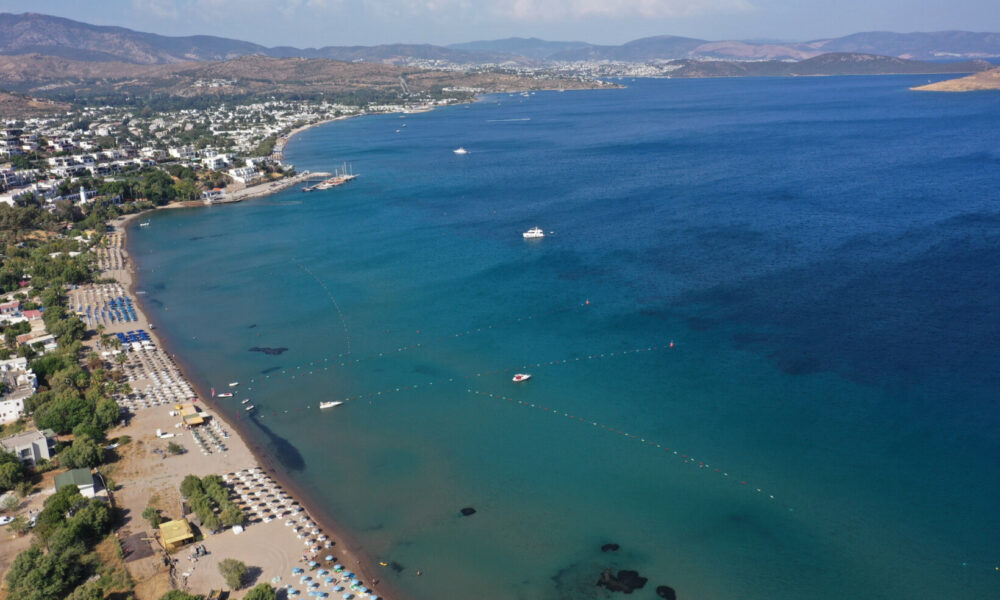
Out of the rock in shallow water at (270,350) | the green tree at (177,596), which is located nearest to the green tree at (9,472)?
the green tree at (177,596)

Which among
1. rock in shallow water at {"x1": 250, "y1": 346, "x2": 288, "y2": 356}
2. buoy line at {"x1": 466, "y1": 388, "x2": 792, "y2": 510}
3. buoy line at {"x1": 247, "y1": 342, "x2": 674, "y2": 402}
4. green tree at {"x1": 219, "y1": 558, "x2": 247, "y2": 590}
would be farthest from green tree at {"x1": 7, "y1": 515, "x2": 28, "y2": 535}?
buoy line at {"x1": 466, "y1": 388, "x2": 792, "y2": 510}

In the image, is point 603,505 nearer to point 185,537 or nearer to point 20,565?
point 185,537

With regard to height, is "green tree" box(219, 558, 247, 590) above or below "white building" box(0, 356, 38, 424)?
below

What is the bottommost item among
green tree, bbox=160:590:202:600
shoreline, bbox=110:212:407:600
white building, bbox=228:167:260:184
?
shoreline, bbox=110:212:407:600

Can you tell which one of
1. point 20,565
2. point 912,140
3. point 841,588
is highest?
point 912,140

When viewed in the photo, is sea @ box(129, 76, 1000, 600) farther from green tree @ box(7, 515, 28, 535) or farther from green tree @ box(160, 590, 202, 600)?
green tree @ box(7, 515, 28, 535)

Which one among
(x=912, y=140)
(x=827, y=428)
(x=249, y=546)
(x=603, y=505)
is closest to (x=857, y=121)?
(x=912, y=140)

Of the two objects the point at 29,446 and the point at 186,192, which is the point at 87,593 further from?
the point at 186,192
